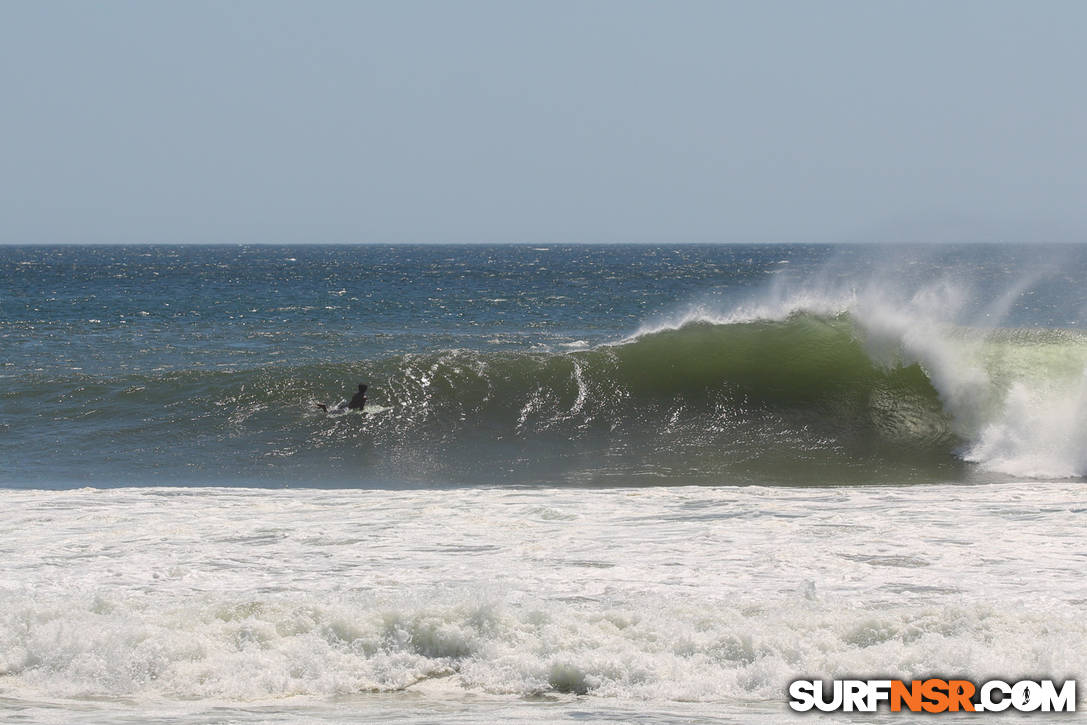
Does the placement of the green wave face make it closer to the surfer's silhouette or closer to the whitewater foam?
the whitewater foam

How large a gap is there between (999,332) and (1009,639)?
12.2 metres

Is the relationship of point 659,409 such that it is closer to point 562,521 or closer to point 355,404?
point 355,404

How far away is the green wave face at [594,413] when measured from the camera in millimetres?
13352

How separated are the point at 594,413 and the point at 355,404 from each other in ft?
11.2

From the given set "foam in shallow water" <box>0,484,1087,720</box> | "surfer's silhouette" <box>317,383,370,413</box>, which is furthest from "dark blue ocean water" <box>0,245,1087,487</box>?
"foam in shallow water" <box>0,484,1087,720</box>

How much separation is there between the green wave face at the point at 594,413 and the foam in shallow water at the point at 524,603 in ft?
11.1

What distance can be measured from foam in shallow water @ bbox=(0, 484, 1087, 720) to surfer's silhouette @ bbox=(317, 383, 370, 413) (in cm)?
630

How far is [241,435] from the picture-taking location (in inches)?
594

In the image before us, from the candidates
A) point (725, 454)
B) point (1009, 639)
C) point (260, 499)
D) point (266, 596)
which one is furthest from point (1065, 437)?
point (266, 596)

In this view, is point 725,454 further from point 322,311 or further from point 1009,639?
point 322,311

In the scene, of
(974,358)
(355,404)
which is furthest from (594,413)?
(974,358)

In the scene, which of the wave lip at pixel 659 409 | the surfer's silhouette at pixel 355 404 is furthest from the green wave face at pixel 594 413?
the surfer's silhouette at pixel 355 404

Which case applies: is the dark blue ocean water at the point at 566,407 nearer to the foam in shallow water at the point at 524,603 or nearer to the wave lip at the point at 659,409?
the wave lip at the point at 659,409

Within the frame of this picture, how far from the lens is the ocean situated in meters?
5.98
